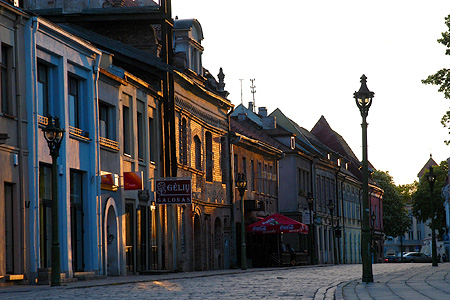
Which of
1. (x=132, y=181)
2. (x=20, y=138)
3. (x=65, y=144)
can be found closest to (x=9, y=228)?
(x=20, y=138)

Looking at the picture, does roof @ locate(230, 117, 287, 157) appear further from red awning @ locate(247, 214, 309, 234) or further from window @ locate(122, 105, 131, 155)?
window @ locate(122, 105, 131, 155)

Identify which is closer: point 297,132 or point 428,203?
point 297,132

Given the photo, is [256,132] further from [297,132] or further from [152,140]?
[152,140]

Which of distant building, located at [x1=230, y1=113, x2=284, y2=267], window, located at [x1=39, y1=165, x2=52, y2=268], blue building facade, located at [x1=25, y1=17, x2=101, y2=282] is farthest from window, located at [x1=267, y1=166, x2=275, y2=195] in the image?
window, located at [x1=39, y1=165, x2=52, y2=268]

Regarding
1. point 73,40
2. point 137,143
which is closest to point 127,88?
point 137,143

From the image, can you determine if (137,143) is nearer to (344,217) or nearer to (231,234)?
(231,234)

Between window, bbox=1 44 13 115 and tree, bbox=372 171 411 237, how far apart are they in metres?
88.7

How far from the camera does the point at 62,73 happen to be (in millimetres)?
27906

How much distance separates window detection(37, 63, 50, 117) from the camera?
26.8 meters

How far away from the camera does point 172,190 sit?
34.7 metres

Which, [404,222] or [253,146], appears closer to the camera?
[253,146]

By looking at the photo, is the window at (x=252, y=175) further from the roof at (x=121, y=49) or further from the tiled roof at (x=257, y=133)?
the roof at (x=121, y=49)

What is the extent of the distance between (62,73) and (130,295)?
11394 millimetres

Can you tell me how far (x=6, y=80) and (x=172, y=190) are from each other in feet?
36.5
